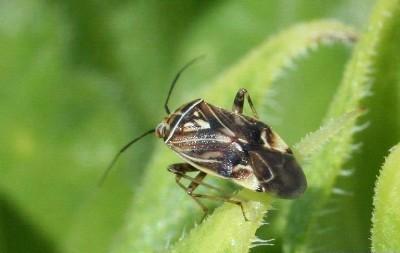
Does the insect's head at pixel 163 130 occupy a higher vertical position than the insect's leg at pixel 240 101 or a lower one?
lower

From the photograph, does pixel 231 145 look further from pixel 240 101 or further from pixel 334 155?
pixel 334 155

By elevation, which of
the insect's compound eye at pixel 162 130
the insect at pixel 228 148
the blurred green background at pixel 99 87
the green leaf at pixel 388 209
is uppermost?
the green leaf at pixel 388 209

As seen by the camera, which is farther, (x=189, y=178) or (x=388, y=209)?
(x=189, y=178)

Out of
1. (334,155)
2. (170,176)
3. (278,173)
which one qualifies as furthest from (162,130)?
(334,155)

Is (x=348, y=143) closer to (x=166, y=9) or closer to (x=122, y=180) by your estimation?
(x=122, y=180)

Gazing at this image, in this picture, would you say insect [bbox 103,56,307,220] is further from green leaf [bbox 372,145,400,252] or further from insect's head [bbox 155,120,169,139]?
green leaf [bbox 372,145,400,252]

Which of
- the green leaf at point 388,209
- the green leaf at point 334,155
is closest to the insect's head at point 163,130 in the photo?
the green leaf at point 334,155

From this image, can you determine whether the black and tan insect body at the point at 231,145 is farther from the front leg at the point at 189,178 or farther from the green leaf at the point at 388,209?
the green leaf at the point at 388,209

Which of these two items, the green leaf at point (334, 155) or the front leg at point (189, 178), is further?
the front leg at point (189, 178)
